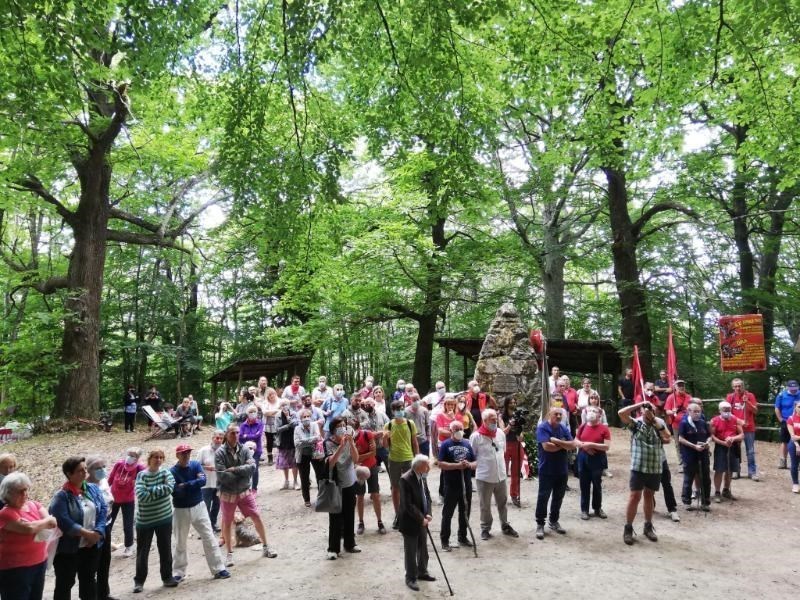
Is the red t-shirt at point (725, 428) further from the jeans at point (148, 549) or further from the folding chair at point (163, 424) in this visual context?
the folding chair at point (163, 424)

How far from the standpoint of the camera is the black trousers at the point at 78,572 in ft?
15.9

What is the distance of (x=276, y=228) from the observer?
18.1 feet

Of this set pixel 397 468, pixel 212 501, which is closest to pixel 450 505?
pixel 397 468

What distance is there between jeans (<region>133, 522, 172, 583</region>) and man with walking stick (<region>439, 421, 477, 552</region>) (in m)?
3.18

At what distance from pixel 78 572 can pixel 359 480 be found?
3.06 meters

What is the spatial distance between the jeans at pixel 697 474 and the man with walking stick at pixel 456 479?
3739mm

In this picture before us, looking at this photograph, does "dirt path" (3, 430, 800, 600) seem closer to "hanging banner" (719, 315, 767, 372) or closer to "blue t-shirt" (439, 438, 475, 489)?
"blue t-shirt" (439, 438, 475, 489)

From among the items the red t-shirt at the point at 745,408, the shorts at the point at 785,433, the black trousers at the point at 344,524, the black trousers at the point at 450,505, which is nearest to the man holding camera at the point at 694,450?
the red t-shirt at the point at 745,408

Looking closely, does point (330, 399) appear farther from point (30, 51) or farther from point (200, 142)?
point (200, 142)

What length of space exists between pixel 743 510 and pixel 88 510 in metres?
8.78

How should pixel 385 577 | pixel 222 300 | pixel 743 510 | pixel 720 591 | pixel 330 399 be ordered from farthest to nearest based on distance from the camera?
pixel 222 300 < pixel 330 399 < pixel 743 510 < pixel 385 577 < pixel 720 591

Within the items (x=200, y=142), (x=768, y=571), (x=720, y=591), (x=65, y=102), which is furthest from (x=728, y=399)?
(x=200, y=142)

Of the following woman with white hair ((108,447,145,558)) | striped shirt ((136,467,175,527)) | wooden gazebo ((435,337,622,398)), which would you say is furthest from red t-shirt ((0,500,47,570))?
wooden gazebo ((435,337,622,398))

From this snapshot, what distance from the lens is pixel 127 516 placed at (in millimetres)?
6855
